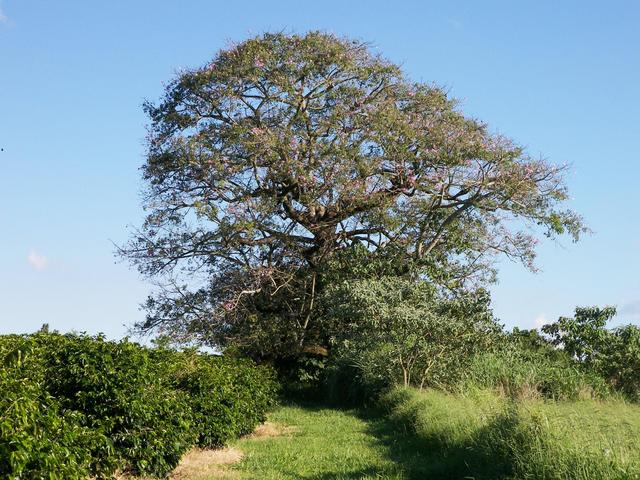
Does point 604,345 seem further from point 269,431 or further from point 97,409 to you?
point 97,409

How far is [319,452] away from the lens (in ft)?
41.6

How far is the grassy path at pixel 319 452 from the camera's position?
35.0 ft

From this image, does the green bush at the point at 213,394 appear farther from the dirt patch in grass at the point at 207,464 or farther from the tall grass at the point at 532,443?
the tall grass at the point at 532,443

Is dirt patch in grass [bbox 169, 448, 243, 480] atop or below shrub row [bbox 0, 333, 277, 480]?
below

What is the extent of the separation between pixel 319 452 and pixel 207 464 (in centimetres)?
214

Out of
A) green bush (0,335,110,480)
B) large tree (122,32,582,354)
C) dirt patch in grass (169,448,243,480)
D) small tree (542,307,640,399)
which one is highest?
large tree (122,32,582,354)

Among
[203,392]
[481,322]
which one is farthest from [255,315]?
[203,392]

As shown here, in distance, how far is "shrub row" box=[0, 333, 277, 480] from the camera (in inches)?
239

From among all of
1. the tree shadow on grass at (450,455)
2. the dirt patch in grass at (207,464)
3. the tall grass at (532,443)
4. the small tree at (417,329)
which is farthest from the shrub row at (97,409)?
the small tree at (417,329)

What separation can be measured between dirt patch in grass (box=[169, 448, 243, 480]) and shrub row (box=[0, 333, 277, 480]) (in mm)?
282

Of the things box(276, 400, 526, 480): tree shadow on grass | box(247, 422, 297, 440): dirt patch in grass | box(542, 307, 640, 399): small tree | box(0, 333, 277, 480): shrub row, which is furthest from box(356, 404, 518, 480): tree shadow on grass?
box(542, 307, 640, 399): small tree

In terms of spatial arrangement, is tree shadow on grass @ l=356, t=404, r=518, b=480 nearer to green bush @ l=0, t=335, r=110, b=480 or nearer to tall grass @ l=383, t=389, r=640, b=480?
tall grass @ l=383, t=389, r=640, b=480

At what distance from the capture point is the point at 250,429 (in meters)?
15.1

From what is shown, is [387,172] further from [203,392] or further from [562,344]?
[203,392]
